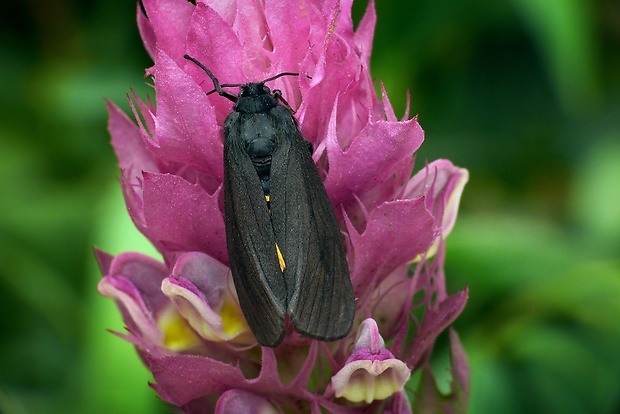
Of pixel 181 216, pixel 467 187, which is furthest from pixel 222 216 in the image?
pixel 467 187

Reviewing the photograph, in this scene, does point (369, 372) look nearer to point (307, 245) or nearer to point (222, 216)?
point (307, 245)

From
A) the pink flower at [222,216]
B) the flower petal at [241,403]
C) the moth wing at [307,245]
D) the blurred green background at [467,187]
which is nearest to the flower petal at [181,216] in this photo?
the pink flower at [222,216]

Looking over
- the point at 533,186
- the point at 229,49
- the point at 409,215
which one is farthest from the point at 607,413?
the point at 229,49

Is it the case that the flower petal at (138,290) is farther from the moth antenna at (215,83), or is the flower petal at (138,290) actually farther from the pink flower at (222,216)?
the moth antenna at (215,83)

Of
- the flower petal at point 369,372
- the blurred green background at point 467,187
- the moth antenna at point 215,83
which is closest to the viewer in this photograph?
the flower petal at point 369,372

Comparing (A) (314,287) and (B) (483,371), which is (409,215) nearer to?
(A) (314,287)

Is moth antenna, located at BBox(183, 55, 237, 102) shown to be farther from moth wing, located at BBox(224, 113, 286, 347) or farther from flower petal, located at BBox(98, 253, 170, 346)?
flower petal, located at BBox(98, 253, 170, 346)
